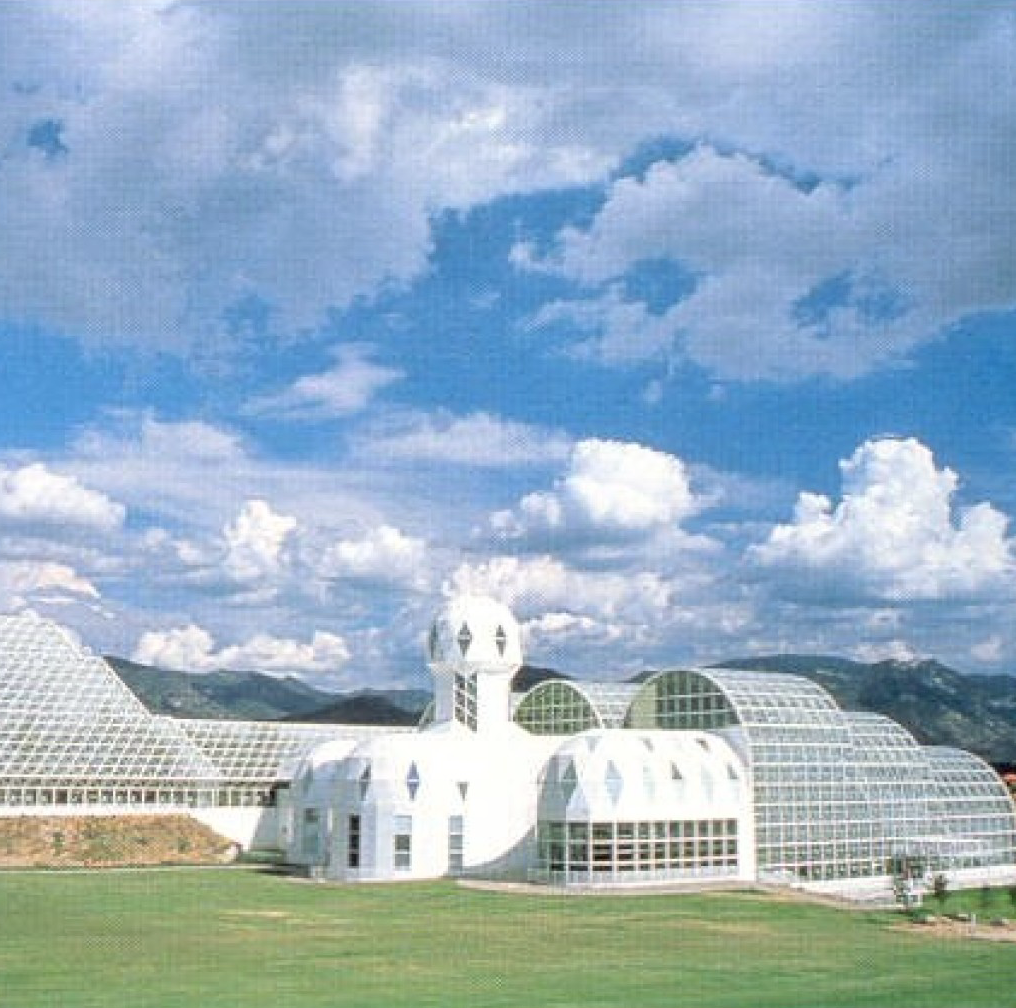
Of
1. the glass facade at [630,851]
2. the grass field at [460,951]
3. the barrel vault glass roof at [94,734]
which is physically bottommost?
the grass field at [460,951]

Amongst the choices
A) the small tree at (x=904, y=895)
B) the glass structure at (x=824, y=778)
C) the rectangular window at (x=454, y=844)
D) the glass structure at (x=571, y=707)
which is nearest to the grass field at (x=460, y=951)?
the small tree at (x=904, y=895)

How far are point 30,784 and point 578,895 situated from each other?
31022mm

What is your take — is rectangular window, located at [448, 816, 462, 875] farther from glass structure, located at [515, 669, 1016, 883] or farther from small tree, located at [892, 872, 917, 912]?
small tree, located at [892, 872, 917, 912]

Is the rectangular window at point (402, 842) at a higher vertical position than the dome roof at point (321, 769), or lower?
lower

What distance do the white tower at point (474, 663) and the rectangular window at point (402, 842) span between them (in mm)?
10101

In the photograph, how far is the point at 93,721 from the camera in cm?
7288

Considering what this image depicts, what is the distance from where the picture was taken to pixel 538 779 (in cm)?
6228

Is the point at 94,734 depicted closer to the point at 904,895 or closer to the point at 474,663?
the point at 474,663

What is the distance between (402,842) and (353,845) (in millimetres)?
2191

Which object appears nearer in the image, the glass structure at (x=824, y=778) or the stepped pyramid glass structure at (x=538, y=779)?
the stepped pyramid glass structure at (x=538, y=779)

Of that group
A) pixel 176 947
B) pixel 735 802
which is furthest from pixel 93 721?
pixel 176 947

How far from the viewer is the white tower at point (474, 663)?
7069 centimetres

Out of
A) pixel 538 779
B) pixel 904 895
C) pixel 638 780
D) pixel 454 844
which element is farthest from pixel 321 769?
pixel 904 895

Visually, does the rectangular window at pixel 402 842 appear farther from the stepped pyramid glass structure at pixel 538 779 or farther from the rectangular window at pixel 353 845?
the rectangular window at pixel 353 845
